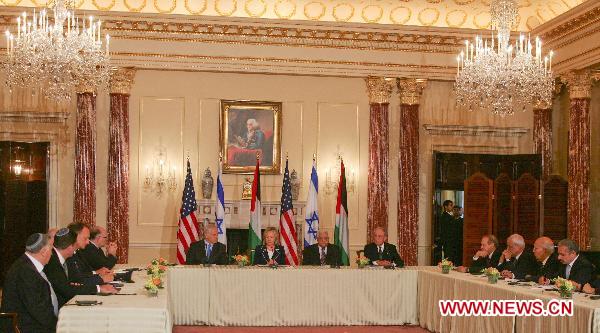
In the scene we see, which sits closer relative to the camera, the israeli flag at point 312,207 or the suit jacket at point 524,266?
the suit jacket at point 524,266

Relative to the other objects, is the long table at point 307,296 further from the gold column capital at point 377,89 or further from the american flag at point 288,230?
the gold column capital at point 377,89

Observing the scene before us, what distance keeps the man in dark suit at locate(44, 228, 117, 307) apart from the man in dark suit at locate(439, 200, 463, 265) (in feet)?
28.4

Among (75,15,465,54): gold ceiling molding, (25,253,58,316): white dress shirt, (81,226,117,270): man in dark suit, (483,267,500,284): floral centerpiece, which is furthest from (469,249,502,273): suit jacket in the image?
(25,253,58,316): white dress shirt

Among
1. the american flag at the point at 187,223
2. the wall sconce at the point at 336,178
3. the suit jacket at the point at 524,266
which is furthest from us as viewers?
the wall sconce at the point at 336,178

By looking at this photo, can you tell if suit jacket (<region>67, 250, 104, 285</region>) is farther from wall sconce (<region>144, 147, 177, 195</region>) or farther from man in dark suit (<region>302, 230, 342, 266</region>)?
wall sconce (<region>144, 147, 177, 195</region>)

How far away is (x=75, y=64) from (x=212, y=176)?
15.0 feet

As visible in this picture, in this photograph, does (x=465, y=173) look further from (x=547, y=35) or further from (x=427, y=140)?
(x=547, y=35)

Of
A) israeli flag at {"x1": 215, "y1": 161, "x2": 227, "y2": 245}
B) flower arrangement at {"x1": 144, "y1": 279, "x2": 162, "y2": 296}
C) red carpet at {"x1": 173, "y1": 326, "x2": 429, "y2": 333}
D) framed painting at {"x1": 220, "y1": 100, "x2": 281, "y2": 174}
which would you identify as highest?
framed painting at {"x1": 220, "y1": 100, "x2": 281, "y2": 174}

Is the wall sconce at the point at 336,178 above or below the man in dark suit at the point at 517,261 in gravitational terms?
above

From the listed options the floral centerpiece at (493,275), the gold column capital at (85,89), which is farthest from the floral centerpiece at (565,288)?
the gold column capital at (85,89)

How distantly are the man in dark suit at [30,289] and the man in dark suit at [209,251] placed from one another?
473cm

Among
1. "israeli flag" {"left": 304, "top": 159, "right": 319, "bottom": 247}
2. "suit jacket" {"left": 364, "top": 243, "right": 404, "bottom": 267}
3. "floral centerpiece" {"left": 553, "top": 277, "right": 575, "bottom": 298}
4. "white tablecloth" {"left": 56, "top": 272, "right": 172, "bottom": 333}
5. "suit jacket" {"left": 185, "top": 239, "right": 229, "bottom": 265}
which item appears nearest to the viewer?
"white tablecloth" {"left": 56, "top": 272, "right": 172, "bottom": 333}

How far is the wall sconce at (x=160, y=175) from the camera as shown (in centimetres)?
1495

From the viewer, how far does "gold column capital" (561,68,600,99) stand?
14048mm
